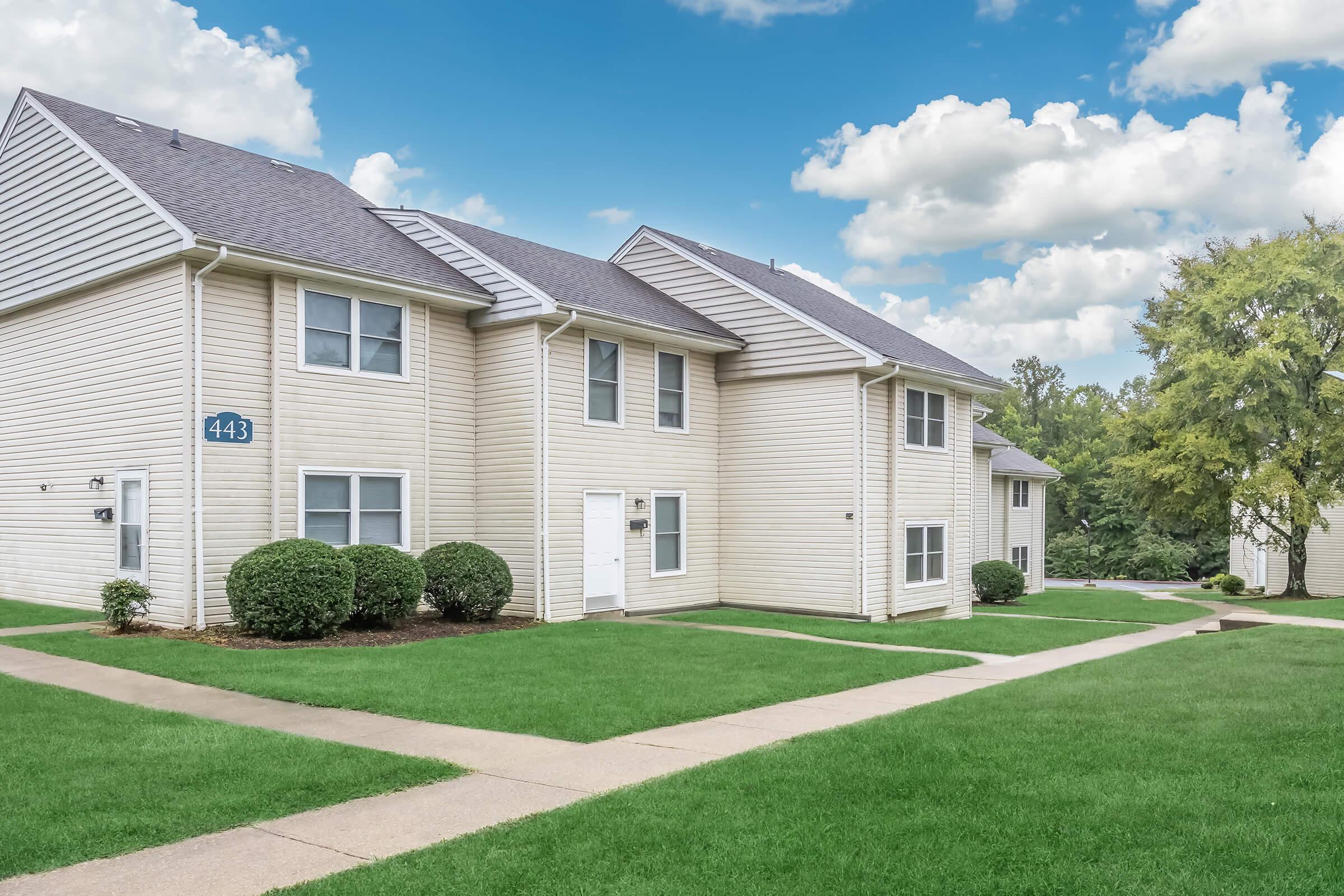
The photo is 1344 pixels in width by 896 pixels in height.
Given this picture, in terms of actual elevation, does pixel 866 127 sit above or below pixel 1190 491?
above

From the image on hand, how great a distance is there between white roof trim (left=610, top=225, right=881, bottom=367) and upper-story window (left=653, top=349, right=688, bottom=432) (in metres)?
2.00

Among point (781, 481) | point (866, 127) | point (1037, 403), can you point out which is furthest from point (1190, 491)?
point (1037, 403)

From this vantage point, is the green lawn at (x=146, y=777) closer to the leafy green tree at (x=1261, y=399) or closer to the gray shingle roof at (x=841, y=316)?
the gray shingle roof at (x=841, y=316)

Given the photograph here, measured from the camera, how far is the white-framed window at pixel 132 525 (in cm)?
1452

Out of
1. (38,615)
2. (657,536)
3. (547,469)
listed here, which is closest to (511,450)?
(547,469)

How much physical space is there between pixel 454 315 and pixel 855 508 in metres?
8.03

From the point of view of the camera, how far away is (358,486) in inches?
622

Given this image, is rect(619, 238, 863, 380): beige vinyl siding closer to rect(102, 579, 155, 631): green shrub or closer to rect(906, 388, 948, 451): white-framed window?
rect(906, 388, 948, 451): white-framed window

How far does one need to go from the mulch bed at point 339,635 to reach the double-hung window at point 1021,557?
79.4 feet

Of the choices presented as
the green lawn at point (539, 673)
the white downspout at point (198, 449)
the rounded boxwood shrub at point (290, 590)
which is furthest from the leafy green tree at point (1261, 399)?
the white downspout at point (198, 449)

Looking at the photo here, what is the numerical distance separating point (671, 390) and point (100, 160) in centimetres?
1015

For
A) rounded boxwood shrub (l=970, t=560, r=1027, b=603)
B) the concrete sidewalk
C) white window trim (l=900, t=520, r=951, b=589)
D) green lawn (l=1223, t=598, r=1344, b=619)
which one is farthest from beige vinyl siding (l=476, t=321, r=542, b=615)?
rounded boxwood shrub (l=970, t=560, r=1027, b=603)

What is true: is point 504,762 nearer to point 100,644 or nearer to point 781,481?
point 100,644

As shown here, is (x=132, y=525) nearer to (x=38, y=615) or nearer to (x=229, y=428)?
(x=38, y=615)
